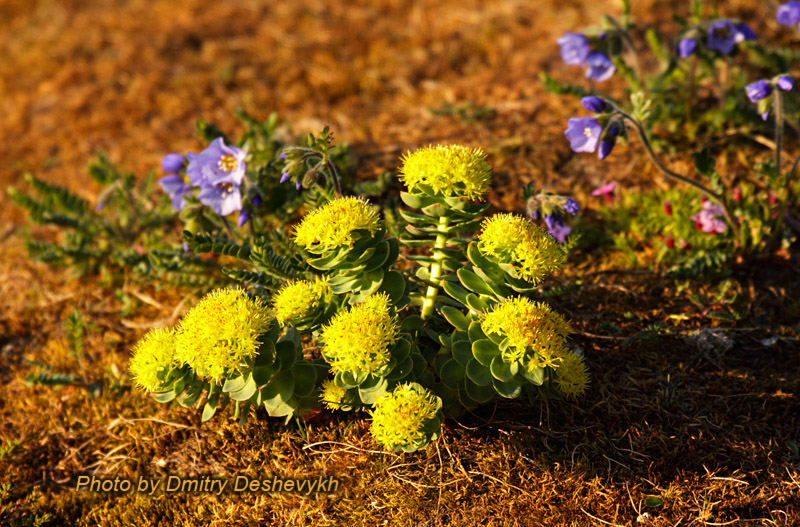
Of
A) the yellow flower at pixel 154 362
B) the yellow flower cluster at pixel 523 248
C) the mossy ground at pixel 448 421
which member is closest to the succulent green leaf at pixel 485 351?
the yellow flower cluster at pixel 523 248

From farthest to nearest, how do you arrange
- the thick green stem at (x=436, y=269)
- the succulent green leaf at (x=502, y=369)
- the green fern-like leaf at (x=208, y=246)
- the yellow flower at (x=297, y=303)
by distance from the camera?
1. the green fern-like leaf at (x=208, y=246)
2. the thick green stem at (x=436, y=269)
3. the yellow flower at (x=297, y=303)
4. the succulent green leaf at (x=502, y=369)

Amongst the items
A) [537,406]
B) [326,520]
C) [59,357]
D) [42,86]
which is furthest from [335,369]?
[42,86]

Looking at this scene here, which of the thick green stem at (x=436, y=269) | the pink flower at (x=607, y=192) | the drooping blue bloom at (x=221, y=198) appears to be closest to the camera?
the thick green stem at (x=436, y=269)

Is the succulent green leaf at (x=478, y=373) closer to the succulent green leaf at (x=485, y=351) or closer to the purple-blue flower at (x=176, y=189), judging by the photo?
the succulent green leaf at (x=485, y=351)

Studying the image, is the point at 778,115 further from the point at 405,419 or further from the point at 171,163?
the point at 171,163

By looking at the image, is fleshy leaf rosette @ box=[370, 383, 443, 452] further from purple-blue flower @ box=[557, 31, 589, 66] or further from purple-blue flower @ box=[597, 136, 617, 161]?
purple-blue flower @ box=[557, 31, 589, 66]

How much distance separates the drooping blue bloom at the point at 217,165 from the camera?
3010mm

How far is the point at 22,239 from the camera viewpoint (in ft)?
14.0

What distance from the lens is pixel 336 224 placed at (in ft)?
6.89

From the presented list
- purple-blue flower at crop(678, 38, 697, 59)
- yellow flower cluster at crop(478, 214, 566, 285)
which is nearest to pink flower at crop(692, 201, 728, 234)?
purple-blue flower at crop(678, 38, 697, 59)

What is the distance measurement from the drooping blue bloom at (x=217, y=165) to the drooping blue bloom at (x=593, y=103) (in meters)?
1.54

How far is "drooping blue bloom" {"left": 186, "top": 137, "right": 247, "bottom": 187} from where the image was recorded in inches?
118

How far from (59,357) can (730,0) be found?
199 inches

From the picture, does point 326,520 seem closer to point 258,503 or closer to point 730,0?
point 258,503
